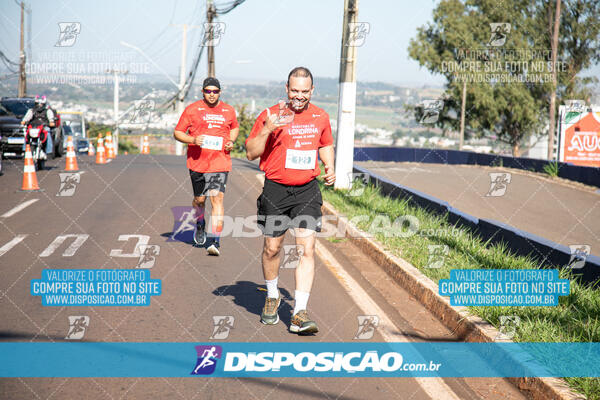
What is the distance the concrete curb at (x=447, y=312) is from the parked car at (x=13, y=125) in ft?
50.0

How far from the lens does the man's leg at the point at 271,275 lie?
229 inches

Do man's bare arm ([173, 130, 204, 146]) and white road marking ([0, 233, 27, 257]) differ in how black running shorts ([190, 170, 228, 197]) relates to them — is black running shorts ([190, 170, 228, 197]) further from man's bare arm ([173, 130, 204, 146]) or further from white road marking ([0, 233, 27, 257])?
white road marking ([0, 233, 27, 257])

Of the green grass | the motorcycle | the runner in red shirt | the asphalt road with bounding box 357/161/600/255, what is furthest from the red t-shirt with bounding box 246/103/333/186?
the motorcycle

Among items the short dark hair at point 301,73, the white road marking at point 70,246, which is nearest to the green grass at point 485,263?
the short dark hair at point 301,73

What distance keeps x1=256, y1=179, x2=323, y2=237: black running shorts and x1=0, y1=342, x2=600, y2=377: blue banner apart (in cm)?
104

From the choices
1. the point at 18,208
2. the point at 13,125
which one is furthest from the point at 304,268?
the point at 13,125

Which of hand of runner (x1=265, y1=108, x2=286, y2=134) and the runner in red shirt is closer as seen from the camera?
hand of runner (x1=265, y1=108, x2=286, y2=134)

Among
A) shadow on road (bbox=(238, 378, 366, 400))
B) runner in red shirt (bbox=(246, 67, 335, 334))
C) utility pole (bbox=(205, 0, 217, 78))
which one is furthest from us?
utility pole (bbox=(205, 0, 217, 78))

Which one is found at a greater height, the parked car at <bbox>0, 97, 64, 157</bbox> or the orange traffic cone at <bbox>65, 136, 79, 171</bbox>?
the parked car at <bbox>0, 97, 64, 157</bbox>

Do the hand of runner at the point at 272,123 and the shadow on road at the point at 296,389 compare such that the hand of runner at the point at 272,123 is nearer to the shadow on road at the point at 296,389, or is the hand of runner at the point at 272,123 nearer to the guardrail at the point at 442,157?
the shadow on road at the point at 296,389

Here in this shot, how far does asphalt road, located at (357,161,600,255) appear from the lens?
1523cm

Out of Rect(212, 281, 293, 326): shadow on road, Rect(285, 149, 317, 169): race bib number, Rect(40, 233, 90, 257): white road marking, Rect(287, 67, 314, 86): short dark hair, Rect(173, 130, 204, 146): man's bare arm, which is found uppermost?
Rect(287, 67, 314, 86): short dark hair

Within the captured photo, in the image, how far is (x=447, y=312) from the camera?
6262 millimetres

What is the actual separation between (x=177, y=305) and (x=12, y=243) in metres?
3.78
